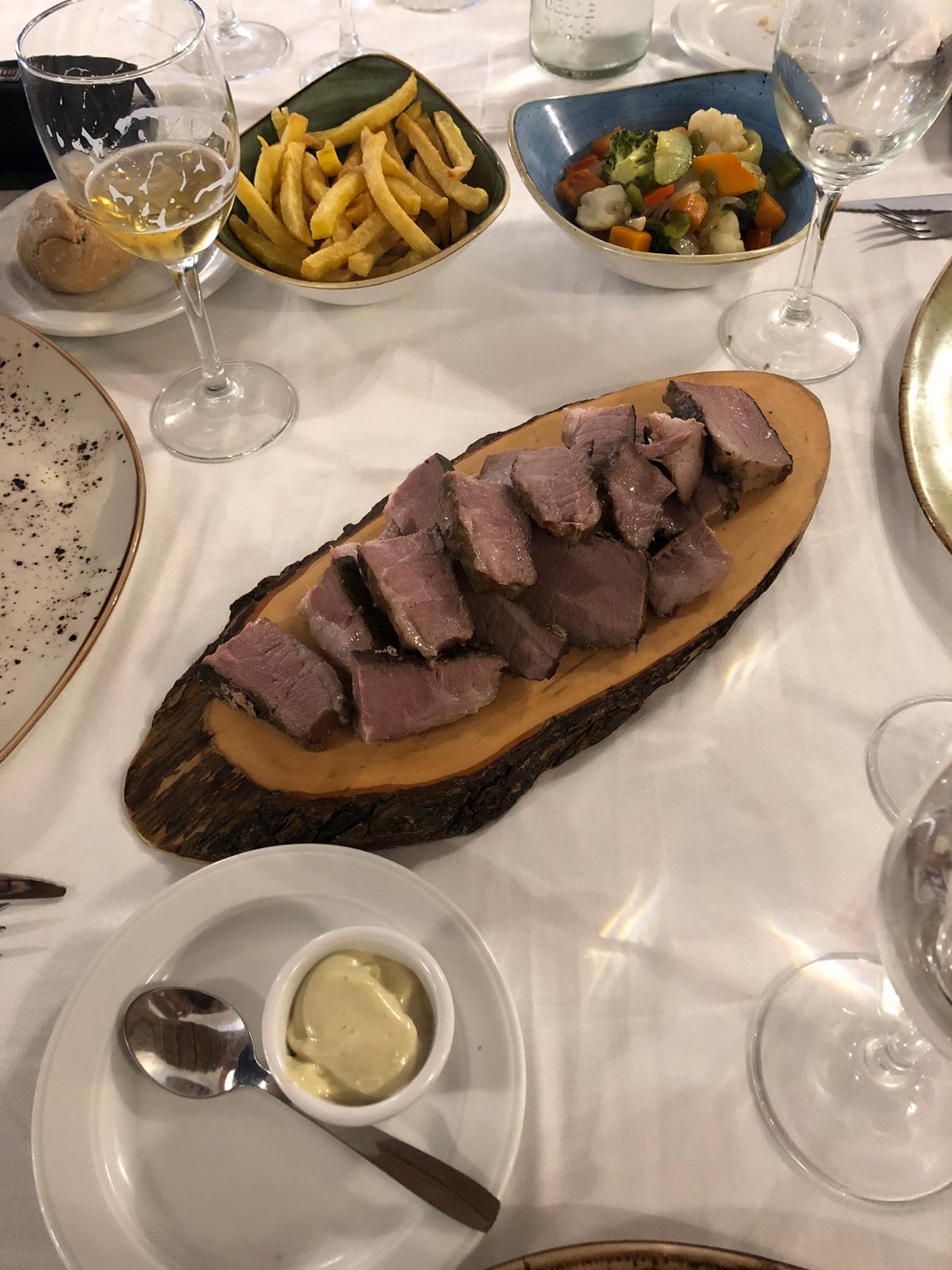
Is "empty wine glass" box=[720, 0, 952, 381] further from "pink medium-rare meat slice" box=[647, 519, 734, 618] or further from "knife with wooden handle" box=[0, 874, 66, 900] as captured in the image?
"knife with wooden handle" box=[0, 874, 66, 900]

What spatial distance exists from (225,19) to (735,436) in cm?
215

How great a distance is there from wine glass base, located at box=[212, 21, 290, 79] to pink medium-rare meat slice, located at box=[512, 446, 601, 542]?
1805 millimetres

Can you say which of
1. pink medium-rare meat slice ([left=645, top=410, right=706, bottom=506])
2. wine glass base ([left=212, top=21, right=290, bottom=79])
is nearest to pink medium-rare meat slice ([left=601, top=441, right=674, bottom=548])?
pink medium-rare meat slice ([left=645, top=410, right=706, bottom=506])

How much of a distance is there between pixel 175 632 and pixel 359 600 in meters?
0.37

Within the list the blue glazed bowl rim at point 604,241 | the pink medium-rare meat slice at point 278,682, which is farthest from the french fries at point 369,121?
the pink medium-rare meat slice at point 278,682

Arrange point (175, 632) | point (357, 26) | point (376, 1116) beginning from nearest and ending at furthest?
point (376, 1116)
point (175, 632)
point (357, 26)

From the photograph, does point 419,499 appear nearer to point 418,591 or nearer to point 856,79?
point 418,591

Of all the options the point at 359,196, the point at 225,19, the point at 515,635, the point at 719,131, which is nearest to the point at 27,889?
the point at 515,635

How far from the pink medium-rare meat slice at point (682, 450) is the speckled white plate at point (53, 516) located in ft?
2.85

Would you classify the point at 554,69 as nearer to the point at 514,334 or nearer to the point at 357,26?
the point at 357,26

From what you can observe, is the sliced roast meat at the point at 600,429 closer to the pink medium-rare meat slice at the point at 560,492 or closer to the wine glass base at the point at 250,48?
the pink medium-rare meat slice at the point at 560,492

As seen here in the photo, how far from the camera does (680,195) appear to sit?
1852 mm

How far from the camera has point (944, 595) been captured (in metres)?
1.53

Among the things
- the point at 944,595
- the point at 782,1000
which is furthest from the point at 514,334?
the point at 782,1000
